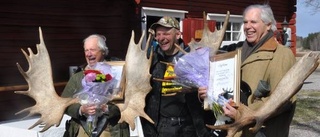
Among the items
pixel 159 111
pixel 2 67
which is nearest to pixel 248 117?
pixel 159 111

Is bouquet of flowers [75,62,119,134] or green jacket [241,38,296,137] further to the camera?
bouquet of flowers [75,62,119,134]

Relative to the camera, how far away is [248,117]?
9.34ft

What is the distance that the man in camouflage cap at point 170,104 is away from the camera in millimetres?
3607

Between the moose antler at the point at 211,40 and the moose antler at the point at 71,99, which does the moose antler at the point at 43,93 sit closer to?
the moose antler at the point at 71,99

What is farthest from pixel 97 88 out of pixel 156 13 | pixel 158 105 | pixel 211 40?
pixel 156 13

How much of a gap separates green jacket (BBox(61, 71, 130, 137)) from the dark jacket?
0.22 meters

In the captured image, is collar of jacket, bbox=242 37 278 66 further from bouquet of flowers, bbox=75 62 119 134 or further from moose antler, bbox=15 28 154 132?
bouquet of flowers, bbox=75 62 119 134

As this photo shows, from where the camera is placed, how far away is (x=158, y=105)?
3.63 meters

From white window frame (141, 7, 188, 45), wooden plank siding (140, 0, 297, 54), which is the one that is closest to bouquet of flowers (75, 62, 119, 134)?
white window frame (141, 7, 188, 45)

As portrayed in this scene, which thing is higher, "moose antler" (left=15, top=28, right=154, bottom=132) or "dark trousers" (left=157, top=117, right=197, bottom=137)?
"moose antler" (left=15, top=28, right=154, bottom=132)

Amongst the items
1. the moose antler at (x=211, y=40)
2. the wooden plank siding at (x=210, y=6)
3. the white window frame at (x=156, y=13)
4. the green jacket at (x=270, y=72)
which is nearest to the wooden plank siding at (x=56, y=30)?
the white window frame at (x=156, y=13)

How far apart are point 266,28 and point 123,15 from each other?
6424mm

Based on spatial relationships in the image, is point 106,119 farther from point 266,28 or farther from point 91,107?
point 266,28

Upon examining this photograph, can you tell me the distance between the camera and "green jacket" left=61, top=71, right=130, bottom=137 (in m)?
3.53
